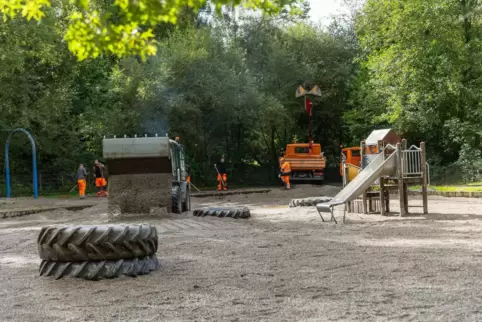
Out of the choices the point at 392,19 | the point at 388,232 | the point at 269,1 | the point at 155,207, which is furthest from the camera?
the point at 392,19

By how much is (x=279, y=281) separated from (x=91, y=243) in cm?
236

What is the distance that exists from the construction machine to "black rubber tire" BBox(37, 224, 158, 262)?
8.53 meters

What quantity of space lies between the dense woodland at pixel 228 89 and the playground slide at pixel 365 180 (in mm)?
18023

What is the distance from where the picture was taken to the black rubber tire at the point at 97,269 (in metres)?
8.30

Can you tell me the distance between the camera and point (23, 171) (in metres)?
39.2

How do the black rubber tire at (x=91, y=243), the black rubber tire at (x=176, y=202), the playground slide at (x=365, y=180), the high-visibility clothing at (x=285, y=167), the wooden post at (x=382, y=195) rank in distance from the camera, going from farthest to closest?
the high-visibility clothing at (x=285, y=167), the black rubber tire at (x=176, y=202), the wooden post at (x=382, y=195), the playground slide at (x=365, y=180), the black rubber tire at (x=91, y=243)

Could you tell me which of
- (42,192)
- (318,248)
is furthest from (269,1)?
(42,192)

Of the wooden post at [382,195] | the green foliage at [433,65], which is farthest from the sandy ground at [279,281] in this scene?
the green foliage at [433,65]

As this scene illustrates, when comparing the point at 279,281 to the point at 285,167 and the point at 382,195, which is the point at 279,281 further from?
the point at 285,167

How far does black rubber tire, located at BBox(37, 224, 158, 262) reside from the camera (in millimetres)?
8273

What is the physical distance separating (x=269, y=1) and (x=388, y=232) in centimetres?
621

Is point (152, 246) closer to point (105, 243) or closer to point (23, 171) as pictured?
point (105, 243)

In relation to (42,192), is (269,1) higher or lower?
higher

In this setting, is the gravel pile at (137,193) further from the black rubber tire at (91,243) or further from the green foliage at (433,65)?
the green foliage at (433,65)
